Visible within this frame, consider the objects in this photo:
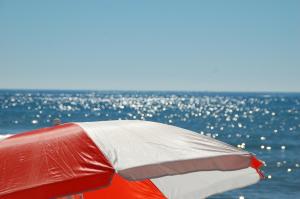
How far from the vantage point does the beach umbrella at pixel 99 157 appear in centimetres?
416

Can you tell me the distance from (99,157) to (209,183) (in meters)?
1.83

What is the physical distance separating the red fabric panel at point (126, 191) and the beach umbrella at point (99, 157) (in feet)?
4.60

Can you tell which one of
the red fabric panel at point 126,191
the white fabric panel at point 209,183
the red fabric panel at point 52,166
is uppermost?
the red fabric panel at point 52,166

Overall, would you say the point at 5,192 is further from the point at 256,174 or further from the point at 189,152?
the point at 256,174

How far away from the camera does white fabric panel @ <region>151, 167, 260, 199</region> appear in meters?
5.71

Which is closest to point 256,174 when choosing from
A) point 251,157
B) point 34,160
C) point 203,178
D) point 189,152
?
point 203,178

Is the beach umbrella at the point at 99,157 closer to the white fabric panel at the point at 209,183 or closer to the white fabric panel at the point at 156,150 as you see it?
the white fabric panel at the point at 156,150

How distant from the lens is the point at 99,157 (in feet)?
14.3

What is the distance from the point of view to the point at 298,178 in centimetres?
2462

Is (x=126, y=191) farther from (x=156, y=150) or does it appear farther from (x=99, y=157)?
(x=99, y=157)

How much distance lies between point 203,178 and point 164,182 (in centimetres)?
50

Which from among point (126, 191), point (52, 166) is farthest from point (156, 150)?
point (126, 191)

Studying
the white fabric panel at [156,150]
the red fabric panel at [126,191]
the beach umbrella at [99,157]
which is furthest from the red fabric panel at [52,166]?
the red fabric panel at [126,191]

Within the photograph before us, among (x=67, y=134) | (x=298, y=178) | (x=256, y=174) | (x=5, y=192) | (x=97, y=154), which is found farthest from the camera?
(x=298, y=178)
